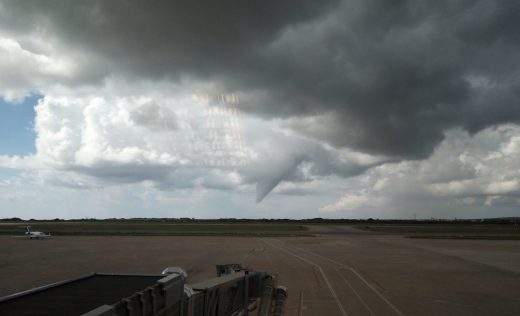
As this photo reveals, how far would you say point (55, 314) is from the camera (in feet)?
17.8

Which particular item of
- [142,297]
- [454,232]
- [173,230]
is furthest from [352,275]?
[454,232]

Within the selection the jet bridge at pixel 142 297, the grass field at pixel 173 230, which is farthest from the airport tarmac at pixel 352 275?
the grass field at pixel 173 230

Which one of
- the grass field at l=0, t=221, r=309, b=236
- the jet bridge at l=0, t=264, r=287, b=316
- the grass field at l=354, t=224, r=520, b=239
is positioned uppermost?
the jet bridge at l=0, t=264, r=287, b=316

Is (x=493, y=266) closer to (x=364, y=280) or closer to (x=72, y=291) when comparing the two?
(x=364, y=280)

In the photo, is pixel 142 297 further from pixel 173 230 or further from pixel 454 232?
pixel 454 232

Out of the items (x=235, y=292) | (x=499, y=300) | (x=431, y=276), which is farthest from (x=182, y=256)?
(x=235, y=292)

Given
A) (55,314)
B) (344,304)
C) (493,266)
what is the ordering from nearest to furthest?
(55,314) < (344,304) < (493,266)

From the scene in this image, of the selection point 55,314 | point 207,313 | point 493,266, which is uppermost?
point 55,314

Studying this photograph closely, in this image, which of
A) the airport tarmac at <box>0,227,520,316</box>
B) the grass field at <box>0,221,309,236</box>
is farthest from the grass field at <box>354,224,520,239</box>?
the airport tarmac at <box>0,227,520,316</box>

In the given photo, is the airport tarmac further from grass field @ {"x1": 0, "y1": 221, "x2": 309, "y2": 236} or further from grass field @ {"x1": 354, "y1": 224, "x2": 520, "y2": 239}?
grass field @ {"x1": 0, "y1": 221, "x2": 309, "y2": 236}

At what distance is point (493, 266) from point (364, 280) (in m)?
16.6

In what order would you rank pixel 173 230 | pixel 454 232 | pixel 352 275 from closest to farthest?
pixel 352 275, pixel 454 232, pixel 173 230

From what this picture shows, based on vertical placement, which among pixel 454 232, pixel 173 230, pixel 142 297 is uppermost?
pixel 142 297

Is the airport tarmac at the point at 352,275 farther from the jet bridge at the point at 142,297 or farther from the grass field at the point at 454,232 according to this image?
the grass field at the point at 454,232
